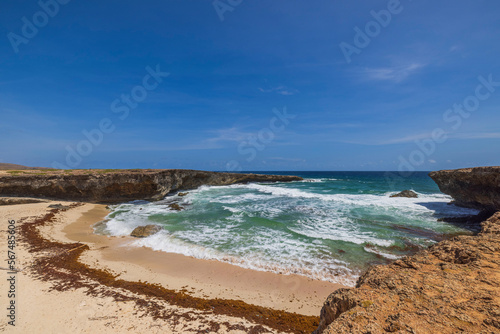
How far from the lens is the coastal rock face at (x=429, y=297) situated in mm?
2186

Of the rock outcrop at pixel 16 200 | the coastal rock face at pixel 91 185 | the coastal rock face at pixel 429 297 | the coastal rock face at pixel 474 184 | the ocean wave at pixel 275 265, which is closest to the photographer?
the coastal rock face at pixel 429 297

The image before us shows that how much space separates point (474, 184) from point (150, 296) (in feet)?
77.3

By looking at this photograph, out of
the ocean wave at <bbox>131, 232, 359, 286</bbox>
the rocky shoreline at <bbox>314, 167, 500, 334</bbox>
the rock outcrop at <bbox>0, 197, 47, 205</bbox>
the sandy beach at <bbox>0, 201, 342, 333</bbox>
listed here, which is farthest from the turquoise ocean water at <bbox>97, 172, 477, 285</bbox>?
the rock outcrop at <bbox>0, 197, 47, 205</bbox>

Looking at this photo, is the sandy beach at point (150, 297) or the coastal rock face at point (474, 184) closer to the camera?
the sandy beach at point (150, 297)

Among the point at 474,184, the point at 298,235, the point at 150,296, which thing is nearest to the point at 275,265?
the point at 298,235

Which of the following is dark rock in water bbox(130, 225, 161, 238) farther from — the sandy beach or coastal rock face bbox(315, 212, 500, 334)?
coastal rock face bbox(315, 212, 500, 334)

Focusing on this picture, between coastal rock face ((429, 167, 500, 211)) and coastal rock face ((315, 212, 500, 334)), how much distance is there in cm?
1643

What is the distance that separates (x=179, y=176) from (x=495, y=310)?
3261 centimetres

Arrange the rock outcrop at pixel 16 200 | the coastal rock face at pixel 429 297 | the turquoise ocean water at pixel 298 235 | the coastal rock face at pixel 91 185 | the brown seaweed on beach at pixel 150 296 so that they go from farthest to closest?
the coastal rock face at pixel 91 185
the rock outcrop at pixel 16 200
the turquoise ocean water at pixel 298 235
the brown seaweed on beach at pixel 150 296
the coastal rock face at pixel 429 297

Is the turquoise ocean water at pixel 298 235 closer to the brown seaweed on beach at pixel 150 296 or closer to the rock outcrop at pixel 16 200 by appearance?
the brown seaweed on beach at pixel 150 296

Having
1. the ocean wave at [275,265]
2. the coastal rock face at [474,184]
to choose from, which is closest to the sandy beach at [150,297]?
the ocean wave at [275,265]

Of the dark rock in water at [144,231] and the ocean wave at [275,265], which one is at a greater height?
the dark rock in water at [144,231]

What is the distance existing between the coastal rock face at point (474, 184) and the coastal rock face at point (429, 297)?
16.4 metres

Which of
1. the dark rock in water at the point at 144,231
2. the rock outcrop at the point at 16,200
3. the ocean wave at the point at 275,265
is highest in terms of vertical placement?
the rock outcrop at the point at 16,200
